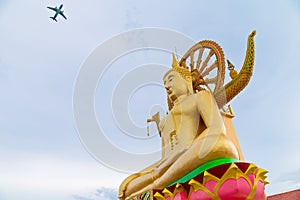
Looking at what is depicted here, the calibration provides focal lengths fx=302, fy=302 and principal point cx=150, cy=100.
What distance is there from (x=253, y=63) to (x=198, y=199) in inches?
122

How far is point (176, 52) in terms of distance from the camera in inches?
293

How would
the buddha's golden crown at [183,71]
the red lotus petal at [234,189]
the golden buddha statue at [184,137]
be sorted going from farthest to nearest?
the buddha's golden crown at [183,71] < the golden buddha statue at [184,137] < the red lotus petal at [234,189]

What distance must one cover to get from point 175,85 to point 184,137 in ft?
4.68

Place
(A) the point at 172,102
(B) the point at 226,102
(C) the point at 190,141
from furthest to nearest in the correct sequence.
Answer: (A) the point at 172,102, (B) the point at 226,102, (C) the point at 190,141

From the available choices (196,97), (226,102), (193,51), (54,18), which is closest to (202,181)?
(196,97)

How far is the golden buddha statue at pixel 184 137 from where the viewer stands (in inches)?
186

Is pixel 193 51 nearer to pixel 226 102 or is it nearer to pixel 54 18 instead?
pixel 226 102

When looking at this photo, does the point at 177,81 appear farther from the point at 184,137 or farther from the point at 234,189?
the point at 234,189

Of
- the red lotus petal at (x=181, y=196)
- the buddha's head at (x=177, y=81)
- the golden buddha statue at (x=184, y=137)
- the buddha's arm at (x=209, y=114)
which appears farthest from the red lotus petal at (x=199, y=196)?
the buddha's head at (x=177, y=81)

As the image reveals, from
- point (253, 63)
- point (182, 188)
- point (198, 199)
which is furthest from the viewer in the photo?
point (253, 63)

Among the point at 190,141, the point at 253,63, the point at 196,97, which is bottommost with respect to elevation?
the point at 190,141

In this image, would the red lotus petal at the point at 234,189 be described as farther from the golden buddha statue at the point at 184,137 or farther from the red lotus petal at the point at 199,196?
the golden buddha statue at the point at 184,137

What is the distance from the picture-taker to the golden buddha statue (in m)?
4.73

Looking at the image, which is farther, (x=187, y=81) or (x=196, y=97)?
(x=187, y=81)
